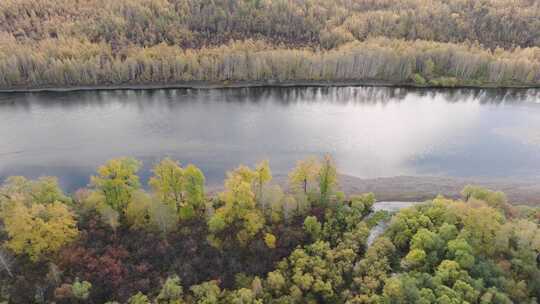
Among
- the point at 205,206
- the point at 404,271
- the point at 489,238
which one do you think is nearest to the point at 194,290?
the point at 205,206

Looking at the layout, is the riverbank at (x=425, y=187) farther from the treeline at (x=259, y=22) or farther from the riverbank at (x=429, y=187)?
the treeline at (x=259, y=22)

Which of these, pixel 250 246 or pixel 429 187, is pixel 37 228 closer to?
pixel 250 246

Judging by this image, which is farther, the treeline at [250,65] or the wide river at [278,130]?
the treeline at [250,65]

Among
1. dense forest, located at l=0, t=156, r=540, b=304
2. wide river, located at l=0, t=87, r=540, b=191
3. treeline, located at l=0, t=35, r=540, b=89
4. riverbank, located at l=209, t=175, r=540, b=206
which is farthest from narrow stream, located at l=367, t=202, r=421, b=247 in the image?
treeline, located at l=0, t=35, r=540, b=89

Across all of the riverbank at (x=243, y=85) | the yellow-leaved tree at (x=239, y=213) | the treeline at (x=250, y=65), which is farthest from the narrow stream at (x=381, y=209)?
the treeline at (x=250, y=65)

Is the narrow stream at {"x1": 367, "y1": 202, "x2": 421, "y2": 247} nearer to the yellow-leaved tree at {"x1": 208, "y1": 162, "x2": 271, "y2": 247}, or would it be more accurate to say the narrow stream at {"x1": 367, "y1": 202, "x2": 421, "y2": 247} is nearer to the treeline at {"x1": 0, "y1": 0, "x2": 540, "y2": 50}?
the yellow-leaved tree at {"x1": 208, "y1": 162, "x2": 271, "y2": 247}
